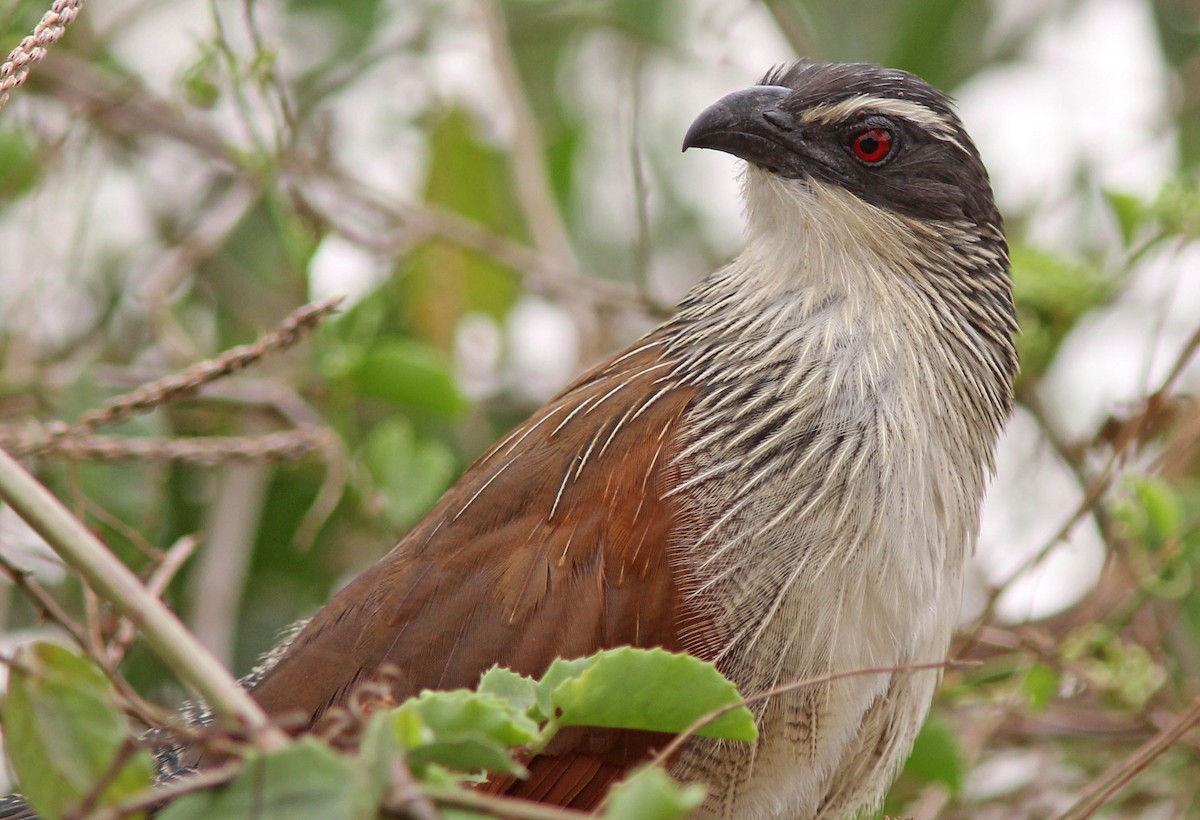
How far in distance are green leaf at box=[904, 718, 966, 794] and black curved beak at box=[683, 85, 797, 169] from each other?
1384mm

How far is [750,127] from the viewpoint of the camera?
3.02 metres

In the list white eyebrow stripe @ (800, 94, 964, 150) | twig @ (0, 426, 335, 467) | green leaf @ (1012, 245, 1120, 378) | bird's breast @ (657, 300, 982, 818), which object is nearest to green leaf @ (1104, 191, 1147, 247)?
green leaf @ (1012, 245, 1120, 378)

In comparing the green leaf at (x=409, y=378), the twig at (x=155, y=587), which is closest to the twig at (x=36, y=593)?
the twig at (x=155, y=587)

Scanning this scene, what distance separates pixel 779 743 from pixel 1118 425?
152cm

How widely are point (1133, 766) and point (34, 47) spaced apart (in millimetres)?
2492

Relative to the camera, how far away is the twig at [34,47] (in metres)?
1.95

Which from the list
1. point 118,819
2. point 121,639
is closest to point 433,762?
point 118,819

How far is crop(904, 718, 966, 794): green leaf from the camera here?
312cm

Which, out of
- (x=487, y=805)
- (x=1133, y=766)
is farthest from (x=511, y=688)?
(x=1133, y=766)

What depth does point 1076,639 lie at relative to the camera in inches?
132

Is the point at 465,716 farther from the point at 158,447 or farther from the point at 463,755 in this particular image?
the point at 158,447

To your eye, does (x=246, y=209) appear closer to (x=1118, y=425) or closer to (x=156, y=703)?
(x=156, y=703)

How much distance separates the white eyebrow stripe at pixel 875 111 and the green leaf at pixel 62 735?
7.20 ft

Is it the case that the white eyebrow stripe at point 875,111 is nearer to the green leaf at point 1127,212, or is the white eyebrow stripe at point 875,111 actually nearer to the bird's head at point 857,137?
the bird's head at point 857,137
